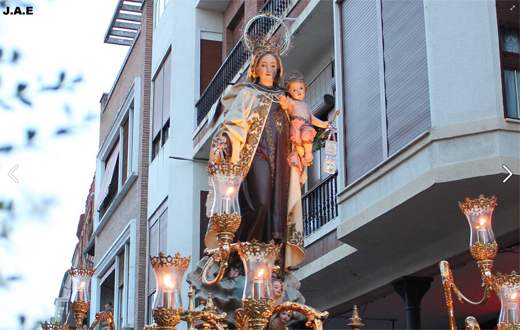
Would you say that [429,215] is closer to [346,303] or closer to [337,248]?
[337,248]

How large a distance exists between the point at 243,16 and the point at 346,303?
8094 mm

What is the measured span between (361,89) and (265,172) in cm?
488

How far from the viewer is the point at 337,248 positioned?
13.5m

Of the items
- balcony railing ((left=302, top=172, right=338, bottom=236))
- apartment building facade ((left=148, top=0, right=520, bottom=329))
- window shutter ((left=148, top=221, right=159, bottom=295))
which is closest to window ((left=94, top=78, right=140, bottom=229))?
window shutter ((left=148, top=221, right=159, bottom=295))

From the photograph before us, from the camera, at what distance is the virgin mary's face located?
7914 mm

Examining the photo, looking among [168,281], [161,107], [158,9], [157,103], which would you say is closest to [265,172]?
[168,281]

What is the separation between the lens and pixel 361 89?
12141 mm

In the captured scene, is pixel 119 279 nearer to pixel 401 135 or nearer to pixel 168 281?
pixel 401 135

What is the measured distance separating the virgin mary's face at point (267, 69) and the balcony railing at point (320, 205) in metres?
6.41

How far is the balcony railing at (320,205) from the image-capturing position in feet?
47.2

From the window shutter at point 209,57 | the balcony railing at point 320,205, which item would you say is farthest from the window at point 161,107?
the balcony railing at point 320,205

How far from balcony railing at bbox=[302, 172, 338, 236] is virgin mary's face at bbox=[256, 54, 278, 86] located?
6.41 metres

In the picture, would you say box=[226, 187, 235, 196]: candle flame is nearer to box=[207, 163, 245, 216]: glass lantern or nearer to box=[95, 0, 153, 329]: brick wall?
box=[207, 163, 245, 216]: glass lantern

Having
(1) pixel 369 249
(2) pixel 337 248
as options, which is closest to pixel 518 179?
(1) pixel 369 249
